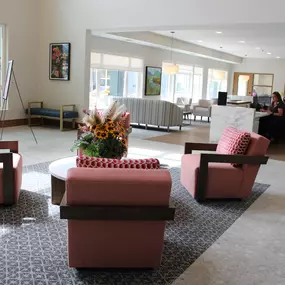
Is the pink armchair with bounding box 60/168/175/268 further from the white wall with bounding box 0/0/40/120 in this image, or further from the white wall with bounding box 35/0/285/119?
the white wall with bounding box 0/0/40/120

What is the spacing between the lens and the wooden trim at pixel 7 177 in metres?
3.70

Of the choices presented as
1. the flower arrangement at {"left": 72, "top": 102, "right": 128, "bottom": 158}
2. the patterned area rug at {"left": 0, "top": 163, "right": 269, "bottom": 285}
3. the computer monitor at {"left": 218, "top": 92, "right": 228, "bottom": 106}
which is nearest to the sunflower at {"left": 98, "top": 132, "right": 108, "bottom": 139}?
the flower arrangement at {"left": 72, "top": 102, "right": 128, "bottom": 158}

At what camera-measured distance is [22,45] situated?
9.64 meters

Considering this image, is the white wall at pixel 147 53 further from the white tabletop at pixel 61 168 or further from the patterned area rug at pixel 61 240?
the patterned area rug at pixel 61 240

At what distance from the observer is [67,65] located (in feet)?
31.6

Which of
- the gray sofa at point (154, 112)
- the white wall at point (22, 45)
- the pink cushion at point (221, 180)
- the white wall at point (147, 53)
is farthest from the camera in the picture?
the white wall at point (147, 53)

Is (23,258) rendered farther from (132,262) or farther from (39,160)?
(39,160)

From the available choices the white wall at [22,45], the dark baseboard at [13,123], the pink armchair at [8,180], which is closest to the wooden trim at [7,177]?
the pink armchair at [8,180]

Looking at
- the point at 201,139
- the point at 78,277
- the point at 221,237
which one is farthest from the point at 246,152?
the point at 201,139

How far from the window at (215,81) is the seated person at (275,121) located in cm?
1005

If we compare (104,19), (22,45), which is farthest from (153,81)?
(22,45)

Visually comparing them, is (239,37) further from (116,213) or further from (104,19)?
(116,213)

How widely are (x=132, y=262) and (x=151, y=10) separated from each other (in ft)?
22.1

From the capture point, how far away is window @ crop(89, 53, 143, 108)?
11.7 meters
